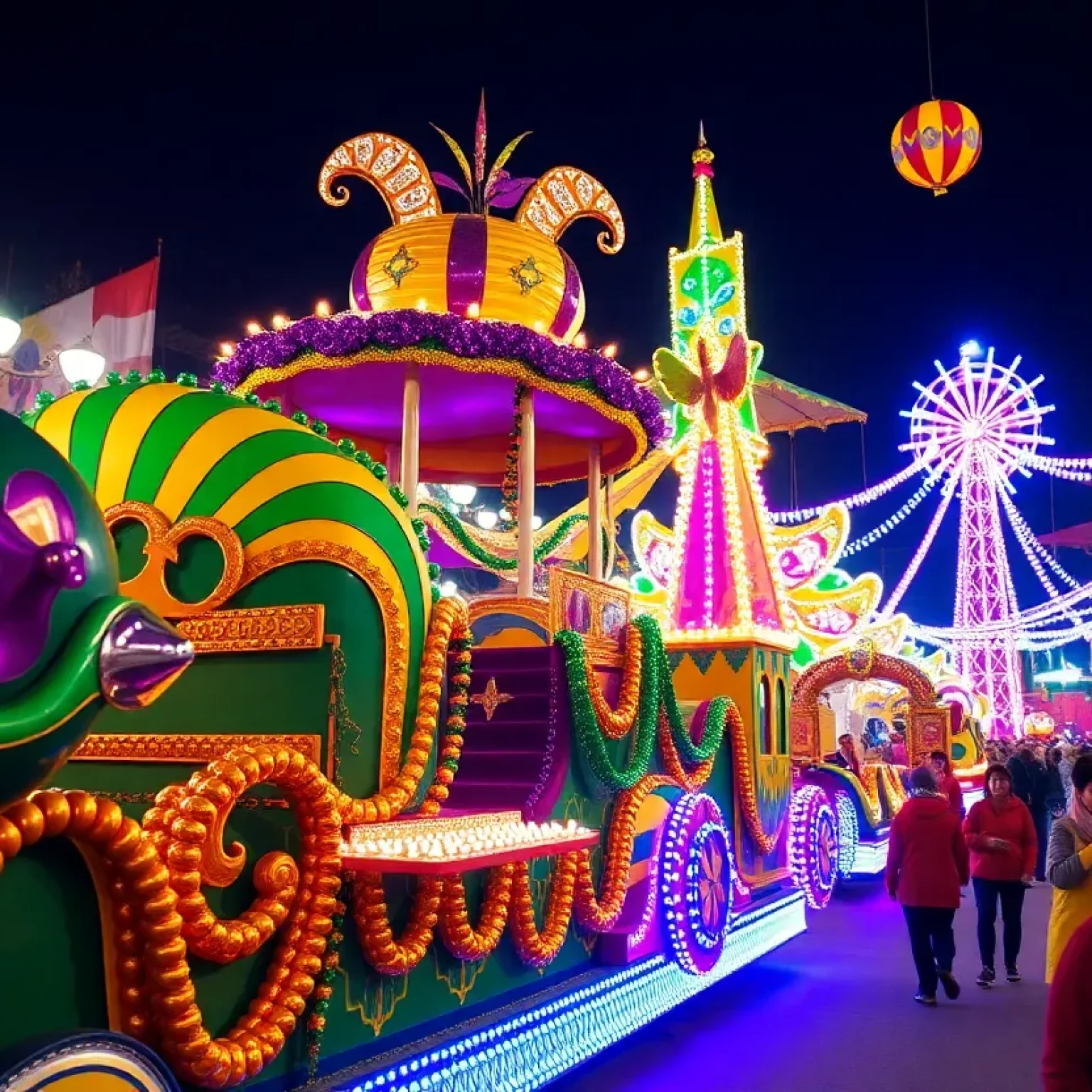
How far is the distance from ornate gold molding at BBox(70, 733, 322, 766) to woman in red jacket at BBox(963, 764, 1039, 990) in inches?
199

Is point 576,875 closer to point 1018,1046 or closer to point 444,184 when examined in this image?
point 1018,1046

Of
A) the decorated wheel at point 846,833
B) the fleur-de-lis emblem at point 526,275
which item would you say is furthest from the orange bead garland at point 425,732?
the decorated wheel at point 846,833

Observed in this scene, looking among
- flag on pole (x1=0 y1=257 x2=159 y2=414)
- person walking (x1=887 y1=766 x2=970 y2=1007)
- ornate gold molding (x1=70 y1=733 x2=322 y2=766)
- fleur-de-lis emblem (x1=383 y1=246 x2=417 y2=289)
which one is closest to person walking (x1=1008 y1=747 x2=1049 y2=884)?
person walking (x1=887 y1=766 x2=970 y2=1007)

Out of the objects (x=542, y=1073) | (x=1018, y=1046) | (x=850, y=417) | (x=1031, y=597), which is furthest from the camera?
(x=1031, y=597)

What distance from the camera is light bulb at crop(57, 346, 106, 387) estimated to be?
25.7 ft

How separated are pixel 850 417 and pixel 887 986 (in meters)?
21.6

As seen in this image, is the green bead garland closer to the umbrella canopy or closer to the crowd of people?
the crowd of people

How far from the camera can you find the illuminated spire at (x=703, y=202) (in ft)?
31.1

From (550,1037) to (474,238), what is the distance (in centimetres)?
409

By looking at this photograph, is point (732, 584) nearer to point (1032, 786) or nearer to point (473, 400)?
point (473, 400)

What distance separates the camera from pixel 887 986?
21.4ft

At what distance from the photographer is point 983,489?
2827 cm

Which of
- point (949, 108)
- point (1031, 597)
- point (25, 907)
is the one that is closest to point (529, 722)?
point (25, 907)

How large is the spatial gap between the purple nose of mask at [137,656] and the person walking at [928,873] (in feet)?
17.6
